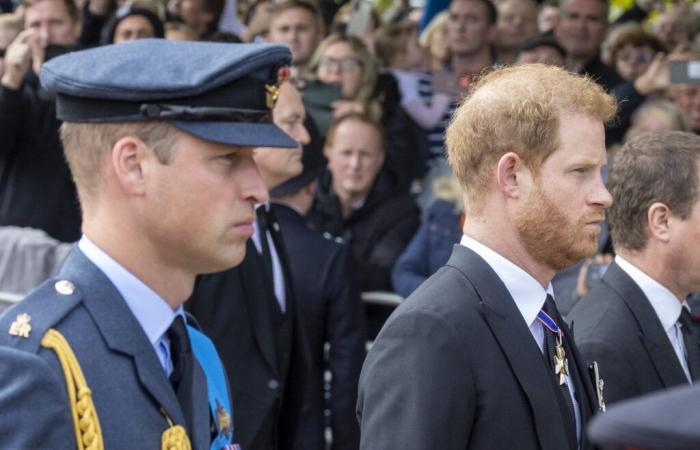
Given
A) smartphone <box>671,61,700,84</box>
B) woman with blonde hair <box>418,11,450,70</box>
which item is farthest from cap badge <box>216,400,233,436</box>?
woman with blonde hair <box>418,11,450,70</box>

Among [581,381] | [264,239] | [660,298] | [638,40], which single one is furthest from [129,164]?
[638,40]

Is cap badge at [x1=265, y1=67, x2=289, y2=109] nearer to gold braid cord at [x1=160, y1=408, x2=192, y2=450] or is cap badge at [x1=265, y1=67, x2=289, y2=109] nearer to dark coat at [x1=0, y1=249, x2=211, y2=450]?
dark coat at [x1=0, y1=249, x2=211, y2=450]

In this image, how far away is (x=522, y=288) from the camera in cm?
271

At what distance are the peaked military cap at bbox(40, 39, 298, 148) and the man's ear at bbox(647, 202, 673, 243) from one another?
55.5 inches

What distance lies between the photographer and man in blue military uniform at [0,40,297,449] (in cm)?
210

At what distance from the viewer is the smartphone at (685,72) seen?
191 inches

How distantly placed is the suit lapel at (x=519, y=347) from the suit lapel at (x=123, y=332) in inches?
28.2

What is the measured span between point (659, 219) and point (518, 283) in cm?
97

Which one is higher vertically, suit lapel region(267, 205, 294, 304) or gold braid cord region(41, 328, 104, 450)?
gold braid cord region(41, 328, 104, 450)

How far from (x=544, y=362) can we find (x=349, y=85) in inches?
220

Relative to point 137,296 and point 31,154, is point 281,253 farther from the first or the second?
point 137,296

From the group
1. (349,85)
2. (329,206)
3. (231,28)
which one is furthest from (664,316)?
(231,28)

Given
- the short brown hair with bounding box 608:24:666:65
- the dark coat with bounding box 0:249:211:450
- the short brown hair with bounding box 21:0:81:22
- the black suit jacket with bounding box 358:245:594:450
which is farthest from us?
the short brown hair with bounding box 608:24:666:65

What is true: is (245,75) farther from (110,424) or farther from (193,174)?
(110,424)
